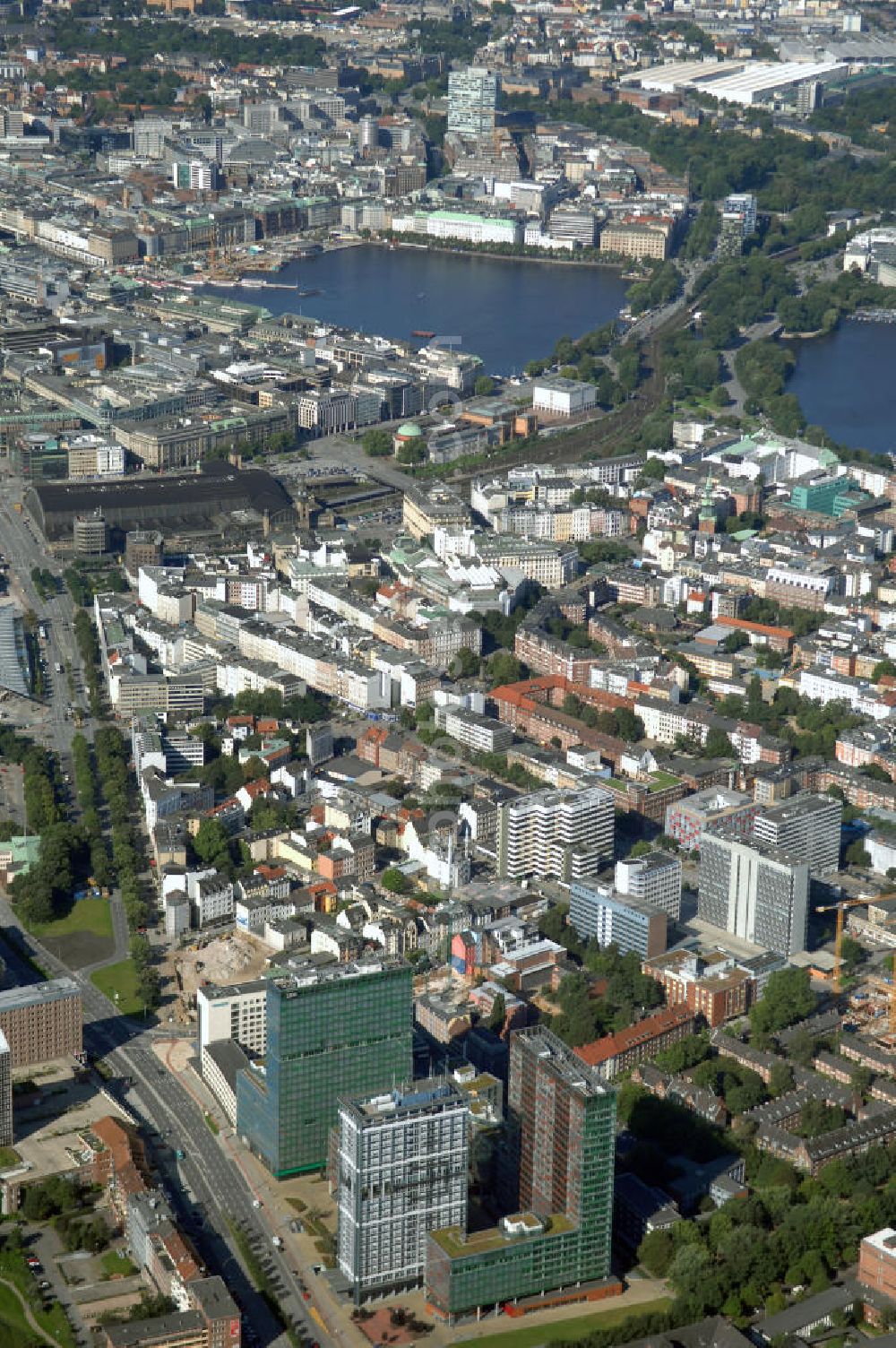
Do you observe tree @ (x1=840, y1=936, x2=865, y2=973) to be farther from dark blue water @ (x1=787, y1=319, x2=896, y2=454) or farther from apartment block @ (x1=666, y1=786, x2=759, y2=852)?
dark blue water @ (x1=787, y1=319, x2=896, y2=454)

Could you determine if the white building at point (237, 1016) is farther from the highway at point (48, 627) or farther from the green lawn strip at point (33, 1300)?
the highway at point (48, 627)

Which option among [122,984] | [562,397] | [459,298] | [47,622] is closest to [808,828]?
[122,984]

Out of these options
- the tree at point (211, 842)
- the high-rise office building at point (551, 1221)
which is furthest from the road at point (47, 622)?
the high-rise office building at point (551, 1221)

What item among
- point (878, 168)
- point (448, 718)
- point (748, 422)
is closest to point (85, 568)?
point (448, 718)

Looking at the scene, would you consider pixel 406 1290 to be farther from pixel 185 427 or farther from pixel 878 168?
pixel 878 168

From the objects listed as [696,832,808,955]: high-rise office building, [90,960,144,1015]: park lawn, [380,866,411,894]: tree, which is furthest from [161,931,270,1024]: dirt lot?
[696,832,808,955]: high-rise office building

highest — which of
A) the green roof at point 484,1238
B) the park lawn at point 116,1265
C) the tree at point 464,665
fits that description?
the green roof at point 484,1238
